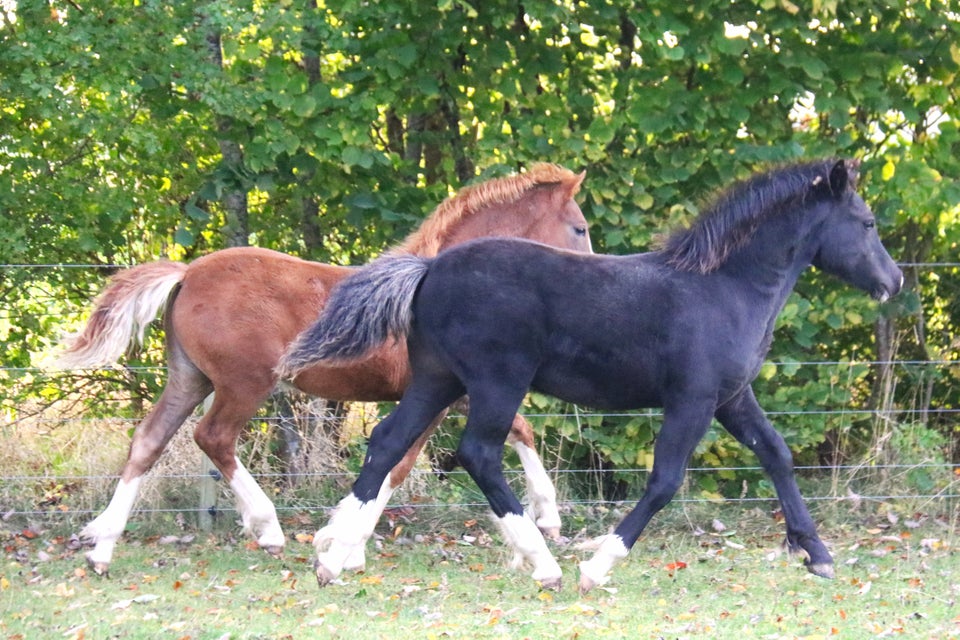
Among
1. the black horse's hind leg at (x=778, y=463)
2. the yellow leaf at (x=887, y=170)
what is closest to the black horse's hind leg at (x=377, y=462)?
the black horse's hind leg at (x=778, y=463)

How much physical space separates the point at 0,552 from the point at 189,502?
46.4 inches

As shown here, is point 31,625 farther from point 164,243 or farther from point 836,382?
point 836,382

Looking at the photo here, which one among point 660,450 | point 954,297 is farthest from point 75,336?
point 954,297

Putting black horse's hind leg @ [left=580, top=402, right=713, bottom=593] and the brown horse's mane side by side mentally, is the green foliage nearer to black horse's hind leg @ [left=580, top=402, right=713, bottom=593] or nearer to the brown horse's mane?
the brown horse's mane

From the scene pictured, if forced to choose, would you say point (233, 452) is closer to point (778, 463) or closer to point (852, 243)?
point (778, 463)

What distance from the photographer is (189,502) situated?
24.6 feet

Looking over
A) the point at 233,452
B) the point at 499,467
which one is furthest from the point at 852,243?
the point at 233,452

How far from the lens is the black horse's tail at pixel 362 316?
546cm

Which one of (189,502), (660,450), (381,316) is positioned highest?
(381,316)

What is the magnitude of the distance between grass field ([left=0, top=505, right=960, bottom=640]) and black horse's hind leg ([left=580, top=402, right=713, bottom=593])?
28cm

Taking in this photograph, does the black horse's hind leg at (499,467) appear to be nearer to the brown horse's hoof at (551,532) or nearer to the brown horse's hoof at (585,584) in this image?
the brown horse's hoof at (585,584)

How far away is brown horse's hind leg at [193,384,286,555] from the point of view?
21.2 ft

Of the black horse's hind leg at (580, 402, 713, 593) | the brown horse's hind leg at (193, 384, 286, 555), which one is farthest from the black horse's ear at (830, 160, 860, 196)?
the brown horse's hind leg at (193, 384, 286, 555)

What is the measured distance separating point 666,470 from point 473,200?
2117 mm
